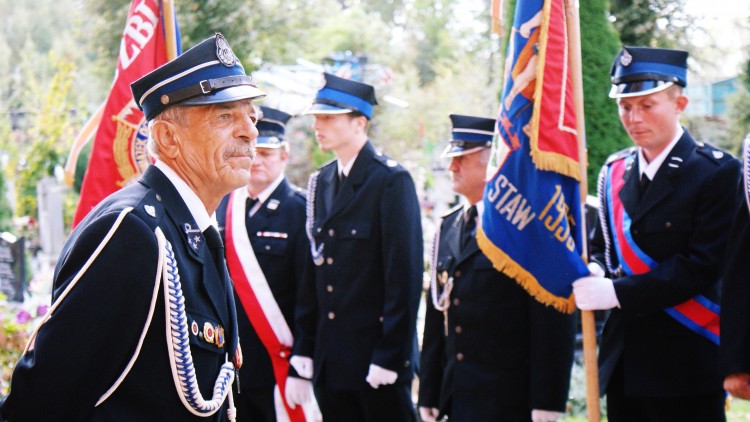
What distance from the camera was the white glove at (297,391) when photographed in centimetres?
448

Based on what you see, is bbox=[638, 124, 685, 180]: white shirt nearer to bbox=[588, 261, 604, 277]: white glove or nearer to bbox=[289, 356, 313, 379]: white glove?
bbox=[588, 261, 604, 277]: white glove

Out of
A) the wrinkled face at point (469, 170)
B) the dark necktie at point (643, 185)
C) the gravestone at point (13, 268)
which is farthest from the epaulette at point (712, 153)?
the gravestone at point (13, 268)

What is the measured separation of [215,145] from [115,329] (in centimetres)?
60

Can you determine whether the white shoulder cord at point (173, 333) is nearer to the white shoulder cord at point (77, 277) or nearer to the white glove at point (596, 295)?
the white shoulder cord at point (77, 277)

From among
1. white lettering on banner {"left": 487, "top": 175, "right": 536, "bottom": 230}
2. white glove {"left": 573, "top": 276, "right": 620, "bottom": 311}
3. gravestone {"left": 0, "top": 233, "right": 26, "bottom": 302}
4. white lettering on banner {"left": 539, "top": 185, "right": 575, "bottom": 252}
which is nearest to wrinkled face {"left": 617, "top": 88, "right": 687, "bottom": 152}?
white lettering on banner {"left": 539, "top": 185, "right": 575, "bottom": 252}

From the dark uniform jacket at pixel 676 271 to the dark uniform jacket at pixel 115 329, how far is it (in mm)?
2009

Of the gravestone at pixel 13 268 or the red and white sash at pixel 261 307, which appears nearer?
the red and white sash at pixel 261 307

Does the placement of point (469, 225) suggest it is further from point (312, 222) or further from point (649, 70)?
point (649, 70)

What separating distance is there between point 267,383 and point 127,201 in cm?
273

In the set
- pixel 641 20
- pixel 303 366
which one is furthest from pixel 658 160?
pixel 641 20

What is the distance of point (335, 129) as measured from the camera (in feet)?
14.8

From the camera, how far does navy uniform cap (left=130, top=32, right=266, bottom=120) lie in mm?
2244

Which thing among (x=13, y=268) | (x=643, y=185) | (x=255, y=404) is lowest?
(x=255, y=404)

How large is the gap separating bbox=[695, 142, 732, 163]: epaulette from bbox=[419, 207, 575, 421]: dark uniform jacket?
90 cm
